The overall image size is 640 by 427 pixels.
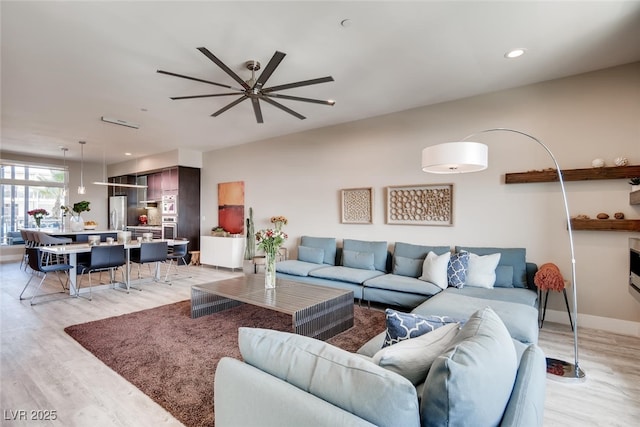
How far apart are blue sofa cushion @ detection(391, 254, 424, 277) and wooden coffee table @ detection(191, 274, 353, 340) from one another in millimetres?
1103

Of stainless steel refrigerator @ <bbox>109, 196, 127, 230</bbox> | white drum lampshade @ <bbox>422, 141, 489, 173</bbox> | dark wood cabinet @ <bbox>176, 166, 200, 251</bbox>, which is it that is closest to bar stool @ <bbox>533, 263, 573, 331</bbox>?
white drum lampshade @ <bbox>422, 141, 489, 173</bbox>

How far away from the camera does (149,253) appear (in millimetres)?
5426

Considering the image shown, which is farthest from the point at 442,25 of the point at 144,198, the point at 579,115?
the point at 144,198

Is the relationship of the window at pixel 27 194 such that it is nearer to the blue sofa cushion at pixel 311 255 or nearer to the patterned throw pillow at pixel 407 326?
the blue sofa cushion at pixel 311 255

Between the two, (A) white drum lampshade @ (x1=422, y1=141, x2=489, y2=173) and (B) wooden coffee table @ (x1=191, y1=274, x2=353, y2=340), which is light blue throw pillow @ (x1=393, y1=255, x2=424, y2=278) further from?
(A) white drum lampshade @ (x1=422, y1=141, x2=489, y2=173)

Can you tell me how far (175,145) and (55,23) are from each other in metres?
4.86

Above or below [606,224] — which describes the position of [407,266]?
below

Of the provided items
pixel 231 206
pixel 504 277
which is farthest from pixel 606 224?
pixel 231 206

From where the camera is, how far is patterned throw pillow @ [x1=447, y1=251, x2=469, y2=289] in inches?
148

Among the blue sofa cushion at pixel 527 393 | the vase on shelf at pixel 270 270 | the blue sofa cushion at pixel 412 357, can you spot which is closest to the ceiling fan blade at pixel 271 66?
the vase on shelf at pixel 270 270

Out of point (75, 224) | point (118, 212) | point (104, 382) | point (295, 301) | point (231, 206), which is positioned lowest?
point (104, 382)

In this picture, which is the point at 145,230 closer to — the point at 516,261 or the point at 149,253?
the point at 149,253

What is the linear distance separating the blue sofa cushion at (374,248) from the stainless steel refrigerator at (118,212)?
778 cm

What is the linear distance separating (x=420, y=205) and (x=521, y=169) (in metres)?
1.35
